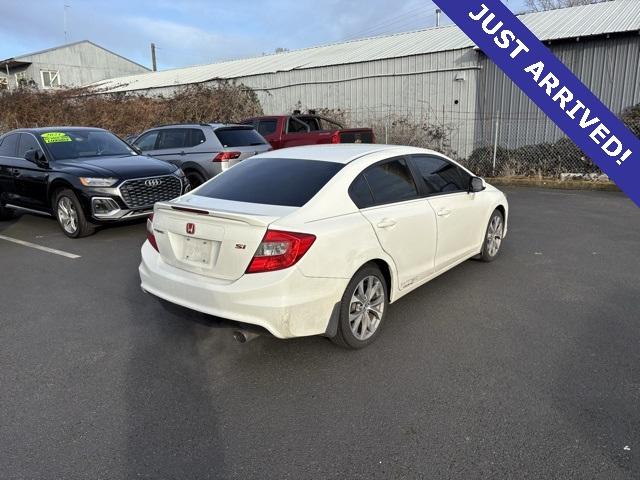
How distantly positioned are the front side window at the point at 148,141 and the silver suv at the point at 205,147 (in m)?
0.12

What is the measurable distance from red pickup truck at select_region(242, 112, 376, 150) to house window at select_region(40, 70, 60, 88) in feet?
109

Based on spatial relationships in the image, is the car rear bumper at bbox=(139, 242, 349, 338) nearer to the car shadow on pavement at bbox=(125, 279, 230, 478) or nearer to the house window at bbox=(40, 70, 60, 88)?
the car shadow on pavement at bbox=(125, 279, 230, 478)

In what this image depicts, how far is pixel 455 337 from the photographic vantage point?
3.91 meters

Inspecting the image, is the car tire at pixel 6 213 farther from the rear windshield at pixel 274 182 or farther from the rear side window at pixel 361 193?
the rear side window at pixel 361 193

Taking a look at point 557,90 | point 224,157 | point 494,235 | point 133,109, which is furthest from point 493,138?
point 133,109

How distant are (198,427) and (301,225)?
4.55ft

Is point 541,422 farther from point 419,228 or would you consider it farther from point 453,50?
point 453,50

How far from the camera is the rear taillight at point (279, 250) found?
125 inches

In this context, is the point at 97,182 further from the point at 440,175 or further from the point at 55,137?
the point at 440,175

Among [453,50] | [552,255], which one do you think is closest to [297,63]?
[453,50]

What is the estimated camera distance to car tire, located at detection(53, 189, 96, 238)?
7289 millimetres

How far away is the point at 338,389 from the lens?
10.5 feet

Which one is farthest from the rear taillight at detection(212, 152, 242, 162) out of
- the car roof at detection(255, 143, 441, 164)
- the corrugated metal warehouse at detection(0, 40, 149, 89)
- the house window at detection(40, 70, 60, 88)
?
the house window at detection(40, 70, 60, 88)

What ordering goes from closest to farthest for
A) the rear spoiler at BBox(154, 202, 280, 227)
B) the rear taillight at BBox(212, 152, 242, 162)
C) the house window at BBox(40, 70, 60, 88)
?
the rear spoiler at BBox(154, 202, 280, 227) < the rear taillight at BBox(212, 152, 242, 162) < the house window at BBox(40, 70, 60, 88)
